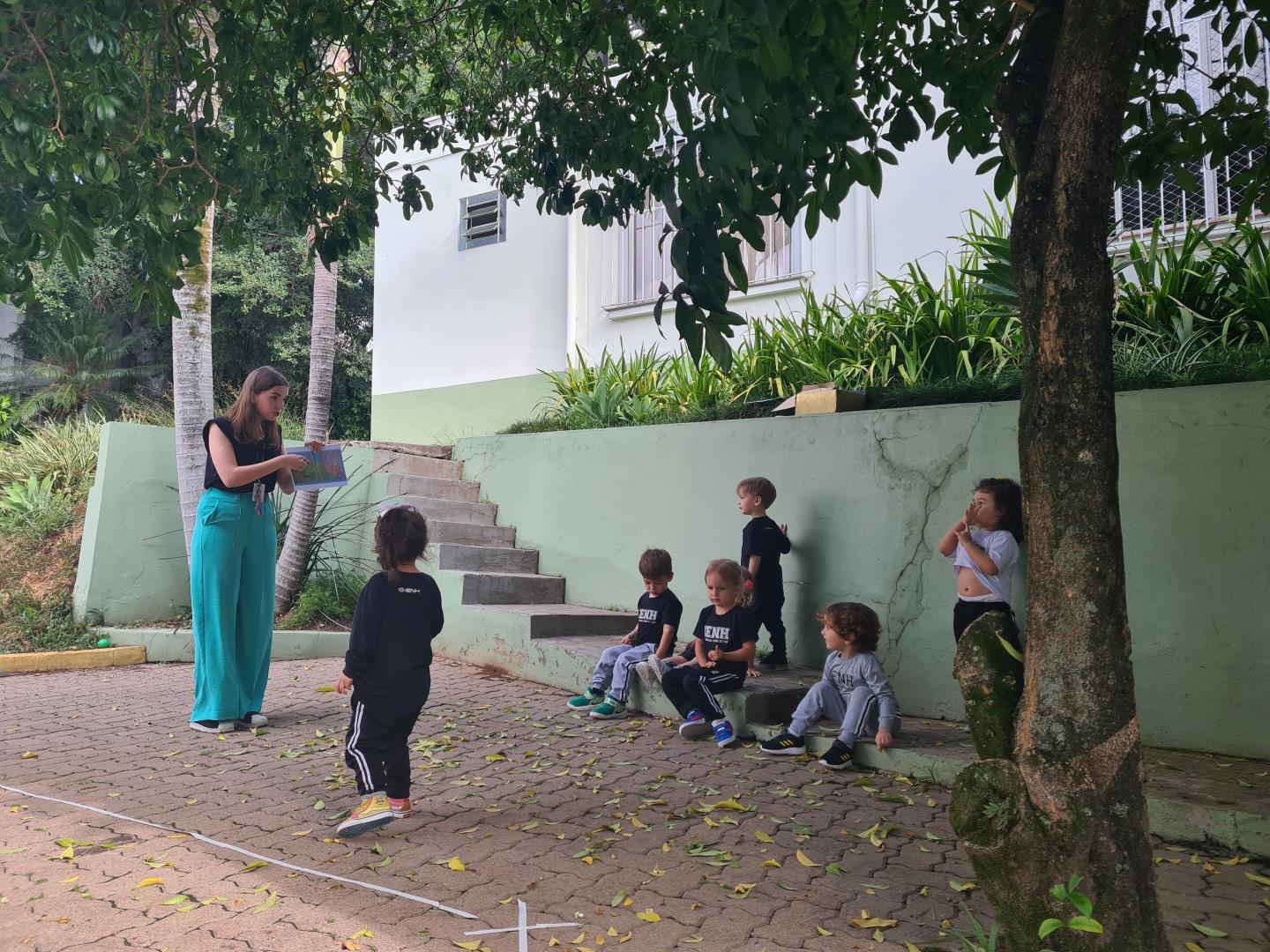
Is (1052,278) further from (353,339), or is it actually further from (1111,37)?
(353,339)

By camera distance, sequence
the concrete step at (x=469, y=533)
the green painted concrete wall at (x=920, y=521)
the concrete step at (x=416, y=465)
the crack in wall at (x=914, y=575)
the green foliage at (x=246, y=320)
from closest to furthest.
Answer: the green painted concrete wall at (x=920, y=521) < the crack in wall at (x=914, y=575) < the concrete step at (x=469, y=533) < the concrete step at (x=416, y=465) < the green foliage at (x=246, y=320)

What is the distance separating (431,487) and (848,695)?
17.0 ft

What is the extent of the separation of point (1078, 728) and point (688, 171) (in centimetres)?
188

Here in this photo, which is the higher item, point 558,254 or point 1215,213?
point 558,254

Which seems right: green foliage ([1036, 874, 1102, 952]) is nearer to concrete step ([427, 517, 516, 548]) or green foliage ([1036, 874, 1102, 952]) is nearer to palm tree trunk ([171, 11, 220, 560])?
concrete step ([427, 517, 516, 548])

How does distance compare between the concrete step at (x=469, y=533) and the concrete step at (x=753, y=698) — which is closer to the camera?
the concrete step at (x=753, y=698)


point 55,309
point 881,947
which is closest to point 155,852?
point 881,947

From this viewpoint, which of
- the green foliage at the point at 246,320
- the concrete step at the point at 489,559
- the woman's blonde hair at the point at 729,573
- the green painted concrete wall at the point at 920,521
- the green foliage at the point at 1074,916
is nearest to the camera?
the green foliage at the point at 1074,916

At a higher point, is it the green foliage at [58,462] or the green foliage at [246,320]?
the green foliage at [246,320]

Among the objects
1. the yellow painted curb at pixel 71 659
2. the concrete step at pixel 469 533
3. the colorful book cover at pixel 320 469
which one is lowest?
the yellow painted curb at pixel 71 659

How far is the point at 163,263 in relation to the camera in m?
4.23

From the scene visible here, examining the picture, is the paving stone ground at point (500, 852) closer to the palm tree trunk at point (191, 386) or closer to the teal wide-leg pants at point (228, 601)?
the teal wide-leg pants at point (228, 601)

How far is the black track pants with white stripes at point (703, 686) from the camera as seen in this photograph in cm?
550

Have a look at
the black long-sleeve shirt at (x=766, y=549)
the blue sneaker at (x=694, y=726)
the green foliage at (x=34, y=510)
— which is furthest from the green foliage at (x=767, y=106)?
the green foliage at (x=34, y=510)
